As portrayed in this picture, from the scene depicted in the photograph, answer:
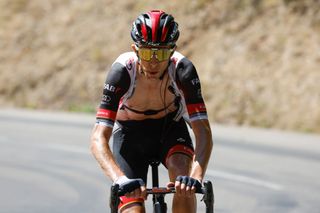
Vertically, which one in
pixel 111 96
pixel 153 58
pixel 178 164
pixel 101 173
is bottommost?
pixel 178 164

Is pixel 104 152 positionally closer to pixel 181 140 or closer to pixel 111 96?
pixel 111 96

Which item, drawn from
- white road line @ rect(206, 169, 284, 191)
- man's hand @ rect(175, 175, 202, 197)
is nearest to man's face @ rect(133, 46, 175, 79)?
man's hand @ rect(175, 175, 202, 197)

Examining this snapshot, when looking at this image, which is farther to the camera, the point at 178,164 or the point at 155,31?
the point at 178,164

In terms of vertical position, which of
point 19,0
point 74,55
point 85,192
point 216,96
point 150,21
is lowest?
point 85,192

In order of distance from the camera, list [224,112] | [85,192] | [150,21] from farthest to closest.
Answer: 1. [224,112]
2. [85,192]
3. [150,21]

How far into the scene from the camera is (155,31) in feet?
18.5

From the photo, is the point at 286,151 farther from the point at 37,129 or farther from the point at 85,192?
the point at 37,129

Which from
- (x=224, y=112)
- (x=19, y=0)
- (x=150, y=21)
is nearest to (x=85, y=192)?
(x=150, y=21)

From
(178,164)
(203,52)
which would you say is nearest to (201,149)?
(178,164)

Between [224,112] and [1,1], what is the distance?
1154cm

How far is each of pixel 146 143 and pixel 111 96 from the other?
1.73 feet

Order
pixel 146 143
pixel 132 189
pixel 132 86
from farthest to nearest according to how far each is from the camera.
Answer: pixel 146 143 < pixel 132 86 < pixel 132 189

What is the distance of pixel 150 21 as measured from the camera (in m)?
5.69

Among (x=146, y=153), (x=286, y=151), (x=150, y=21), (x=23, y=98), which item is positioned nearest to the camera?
(x=150, y=21)
